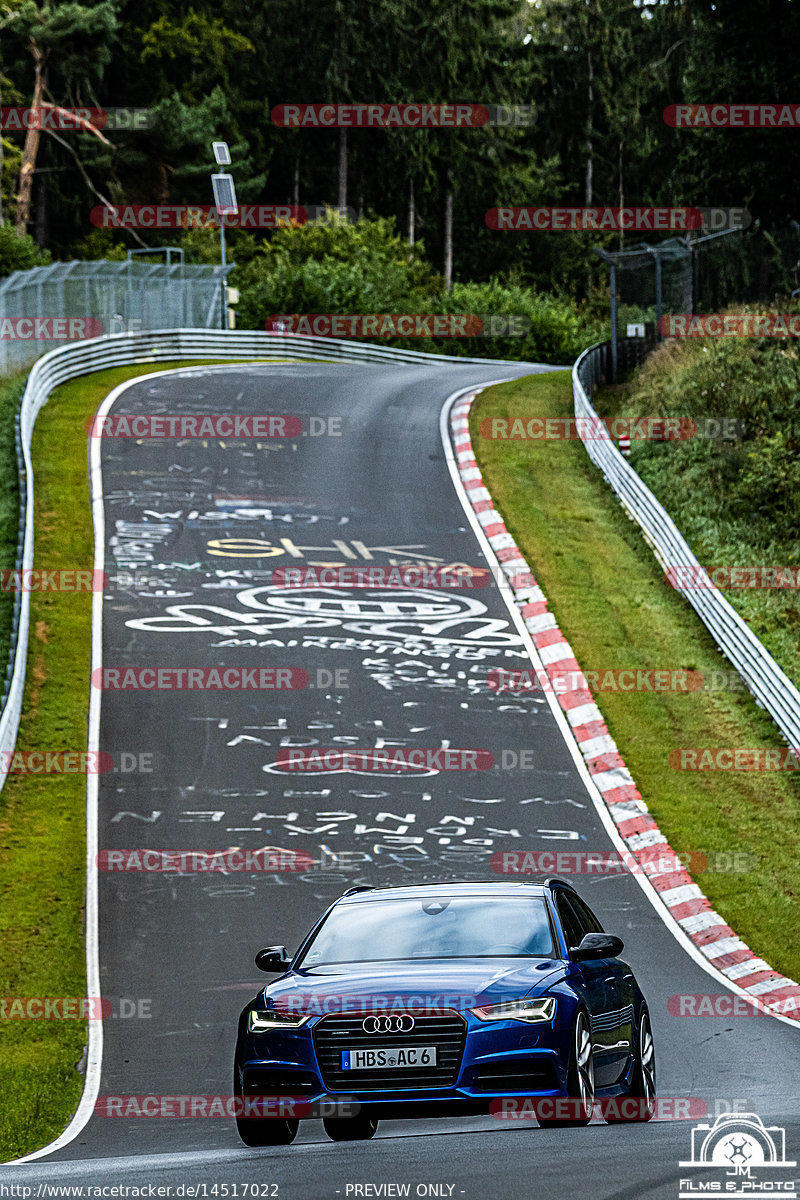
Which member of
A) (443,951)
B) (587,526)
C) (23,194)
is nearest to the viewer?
(443,951)

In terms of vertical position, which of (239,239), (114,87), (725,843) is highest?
(114,87)

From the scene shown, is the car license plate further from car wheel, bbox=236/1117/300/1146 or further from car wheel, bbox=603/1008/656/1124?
car wheel, bbox=603/1008/656/1124

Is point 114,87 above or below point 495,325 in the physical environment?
above

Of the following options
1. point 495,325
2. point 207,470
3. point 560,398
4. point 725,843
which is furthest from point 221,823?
point 495,325

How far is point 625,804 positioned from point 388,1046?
11.1m

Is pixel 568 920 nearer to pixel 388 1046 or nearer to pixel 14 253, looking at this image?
pixel 388 1046

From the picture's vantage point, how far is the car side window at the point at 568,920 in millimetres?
8844

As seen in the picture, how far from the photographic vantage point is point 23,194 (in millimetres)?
68750

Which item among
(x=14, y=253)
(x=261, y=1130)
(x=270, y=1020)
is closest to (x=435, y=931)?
(x=270, y=1020)

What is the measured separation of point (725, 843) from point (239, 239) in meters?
61.5

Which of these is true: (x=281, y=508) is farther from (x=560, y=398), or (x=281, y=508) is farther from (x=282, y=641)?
(x=560, y=398)

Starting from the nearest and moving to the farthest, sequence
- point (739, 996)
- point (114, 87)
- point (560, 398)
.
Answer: point (739, 996), point (560, 398), point (114, 87)

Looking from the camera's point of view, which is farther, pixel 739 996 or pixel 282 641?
pixel 282 641

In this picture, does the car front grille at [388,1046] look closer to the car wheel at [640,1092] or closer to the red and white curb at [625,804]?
the car wheel at [640,1092]
